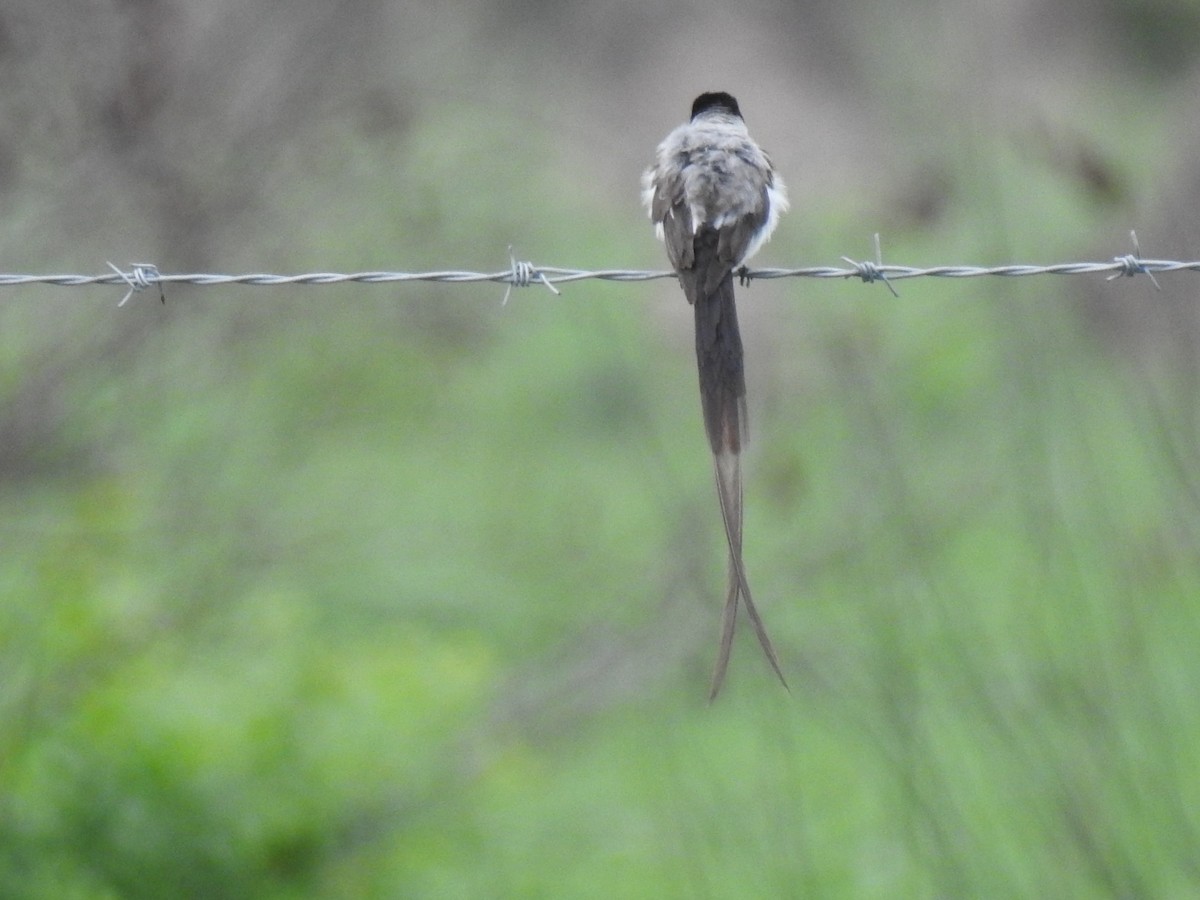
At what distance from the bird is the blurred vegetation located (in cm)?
55

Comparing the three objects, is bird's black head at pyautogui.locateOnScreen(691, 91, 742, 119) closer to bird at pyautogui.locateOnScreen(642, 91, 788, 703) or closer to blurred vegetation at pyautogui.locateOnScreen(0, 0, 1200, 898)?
bird at pyautogui.locateOnScreen(642, 91, 788, 703)

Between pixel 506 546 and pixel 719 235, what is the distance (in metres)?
7.67

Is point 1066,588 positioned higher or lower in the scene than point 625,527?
lower

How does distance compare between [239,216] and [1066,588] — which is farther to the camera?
[239,216]

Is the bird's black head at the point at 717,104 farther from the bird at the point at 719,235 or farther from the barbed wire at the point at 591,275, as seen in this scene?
the barbed wire at the point at 591,275

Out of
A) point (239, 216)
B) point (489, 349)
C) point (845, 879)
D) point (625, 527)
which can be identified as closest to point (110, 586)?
point (239, 216)

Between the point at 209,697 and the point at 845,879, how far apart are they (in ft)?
13.0

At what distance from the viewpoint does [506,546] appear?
460 inches

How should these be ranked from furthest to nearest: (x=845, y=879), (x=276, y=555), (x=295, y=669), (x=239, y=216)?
1. (x=845, y=879)
2. (x=239, y=216)
3. (x=276, y=555)
4. (x=295, y=669)

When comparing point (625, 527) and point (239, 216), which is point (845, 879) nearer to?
point (239, 216)

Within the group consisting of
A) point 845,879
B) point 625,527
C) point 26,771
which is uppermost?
point 625,527

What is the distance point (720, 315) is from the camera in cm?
398

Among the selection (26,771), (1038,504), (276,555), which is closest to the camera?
(1038,504)

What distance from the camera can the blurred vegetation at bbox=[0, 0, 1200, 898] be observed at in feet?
15.2
